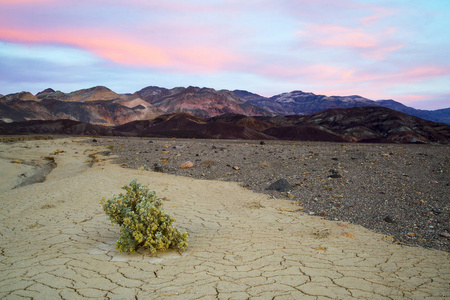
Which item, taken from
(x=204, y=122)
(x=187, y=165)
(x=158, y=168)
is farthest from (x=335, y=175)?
(x=204, y=122)

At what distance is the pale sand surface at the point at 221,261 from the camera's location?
2.98 meters

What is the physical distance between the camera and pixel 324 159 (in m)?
12.8

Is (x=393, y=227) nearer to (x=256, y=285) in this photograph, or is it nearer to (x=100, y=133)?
(x=256, y=285)

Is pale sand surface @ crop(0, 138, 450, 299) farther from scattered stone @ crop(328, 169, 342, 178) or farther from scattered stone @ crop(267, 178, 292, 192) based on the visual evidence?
scattered stone @ crop(328, 169, 342, 178)

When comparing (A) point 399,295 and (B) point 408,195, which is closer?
(A) point 399,295

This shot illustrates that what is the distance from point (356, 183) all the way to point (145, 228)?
6.84 meters

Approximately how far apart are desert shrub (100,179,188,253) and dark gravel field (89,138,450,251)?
3.60m

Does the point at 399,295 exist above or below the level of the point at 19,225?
above

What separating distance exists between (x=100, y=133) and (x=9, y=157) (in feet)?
108

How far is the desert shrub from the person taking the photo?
12.8ft

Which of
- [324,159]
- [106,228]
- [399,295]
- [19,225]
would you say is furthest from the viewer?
[324,159]

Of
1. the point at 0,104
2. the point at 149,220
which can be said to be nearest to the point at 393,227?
the point at 149,220

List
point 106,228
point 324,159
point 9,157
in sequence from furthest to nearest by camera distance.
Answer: point 9,157 → point 324,159 → point 106,228

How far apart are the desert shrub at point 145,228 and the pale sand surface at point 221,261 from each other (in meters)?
0.16
